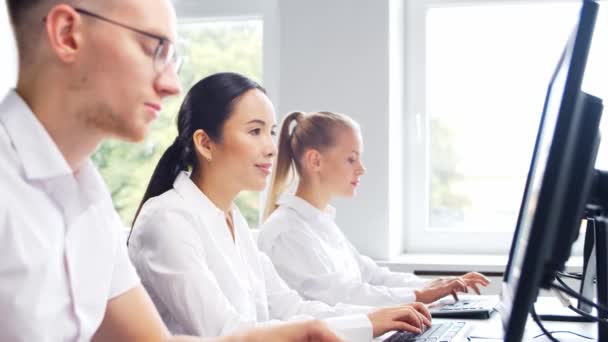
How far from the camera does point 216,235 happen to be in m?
1.74

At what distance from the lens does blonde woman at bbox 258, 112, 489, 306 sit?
230 cm

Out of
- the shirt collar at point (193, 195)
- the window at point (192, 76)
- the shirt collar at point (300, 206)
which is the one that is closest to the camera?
the shirt collar at point (193, 195)

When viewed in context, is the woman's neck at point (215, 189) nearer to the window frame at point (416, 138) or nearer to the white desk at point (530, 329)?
the white desk at point (530, 329)

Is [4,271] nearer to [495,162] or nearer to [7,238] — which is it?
[7,238]

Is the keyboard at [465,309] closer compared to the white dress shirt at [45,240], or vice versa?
the white dress shirt at [45,240]

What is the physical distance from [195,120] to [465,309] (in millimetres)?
854

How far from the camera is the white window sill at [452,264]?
304cm

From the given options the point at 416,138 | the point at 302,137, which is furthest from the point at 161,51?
the point at 416,138

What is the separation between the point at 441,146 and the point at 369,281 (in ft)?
3.38

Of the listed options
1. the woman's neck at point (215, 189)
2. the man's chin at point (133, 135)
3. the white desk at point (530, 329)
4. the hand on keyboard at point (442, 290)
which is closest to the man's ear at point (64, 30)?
the man's chin at point (133, 135)

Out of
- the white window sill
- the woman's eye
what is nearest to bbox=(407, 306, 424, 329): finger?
the woman's eye

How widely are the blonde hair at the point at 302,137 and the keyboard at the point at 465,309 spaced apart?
2.39 feet

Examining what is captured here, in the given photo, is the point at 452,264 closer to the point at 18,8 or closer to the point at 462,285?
the point at 462,285

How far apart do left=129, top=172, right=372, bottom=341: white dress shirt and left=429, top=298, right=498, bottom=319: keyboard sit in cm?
22
